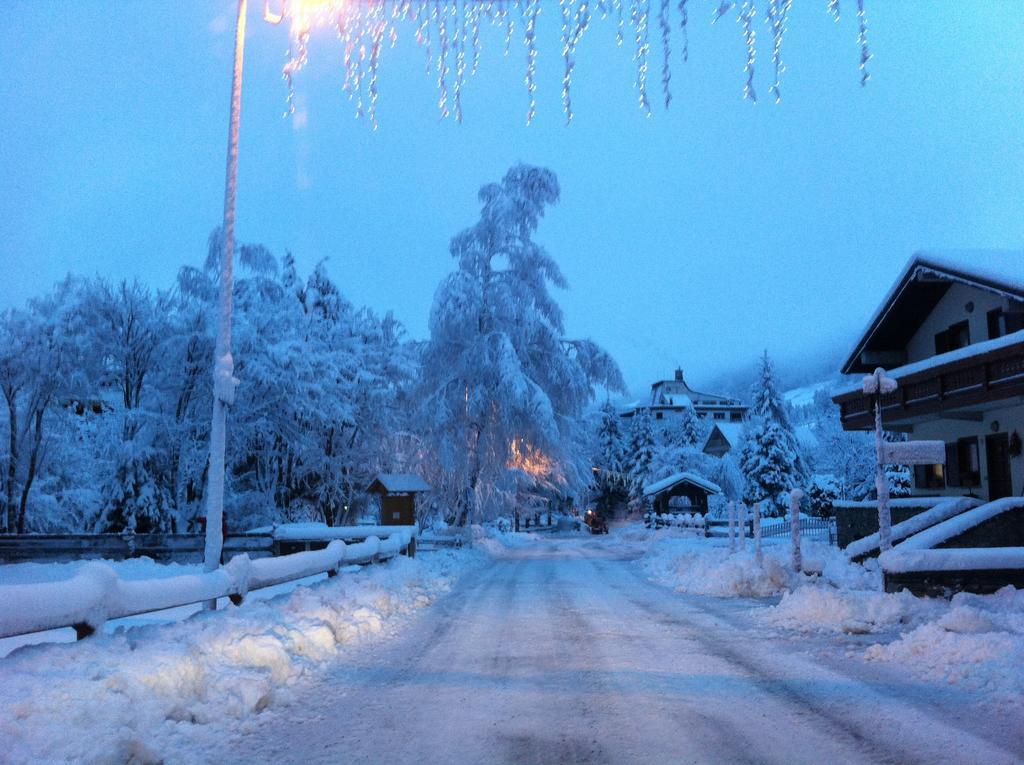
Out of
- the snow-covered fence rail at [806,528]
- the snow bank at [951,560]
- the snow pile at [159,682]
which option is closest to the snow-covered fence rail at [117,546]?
the snow pile at [159,682]

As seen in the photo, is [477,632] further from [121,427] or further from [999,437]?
[121,427]

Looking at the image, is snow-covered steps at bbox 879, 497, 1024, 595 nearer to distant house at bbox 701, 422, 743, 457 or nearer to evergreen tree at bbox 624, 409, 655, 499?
evergreen tree at bbox 624, 409, 655, 499

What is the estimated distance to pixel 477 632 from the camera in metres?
10.4

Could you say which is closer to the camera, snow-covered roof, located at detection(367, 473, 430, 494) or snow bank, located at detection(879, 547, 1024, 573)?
snow bank, located at detection(879, 547, 1024, 573)

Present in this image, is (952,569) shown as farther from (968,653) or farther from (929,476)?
(929,476)

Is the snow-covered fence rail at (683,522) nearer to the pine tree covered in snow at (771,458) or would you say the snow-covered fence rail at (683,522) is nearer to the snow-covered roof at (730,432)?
the pine tree covered in snow at (771,458)

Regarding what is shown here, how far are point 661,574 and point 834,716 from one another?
535 inches

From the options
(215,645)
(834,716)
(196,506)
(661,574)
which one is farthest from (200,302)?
(834,716)

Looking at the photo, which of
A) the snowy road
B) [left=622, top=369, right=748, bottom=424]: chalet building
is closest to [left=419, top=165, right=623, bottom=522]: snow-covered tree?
the snowy road

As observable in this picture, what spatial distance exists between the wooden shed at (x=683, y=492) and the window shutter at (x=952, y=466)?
91.9 ft

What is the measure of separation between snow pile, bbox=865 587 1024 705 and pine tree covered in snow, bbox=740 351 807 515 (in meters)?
43.2

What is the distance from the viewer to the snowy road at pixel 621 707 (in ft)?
17.0

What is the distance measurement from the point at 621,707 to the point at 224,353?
8124mm

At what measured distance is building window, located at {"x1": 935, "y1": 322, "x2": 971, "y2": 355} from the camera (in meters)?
22.9
